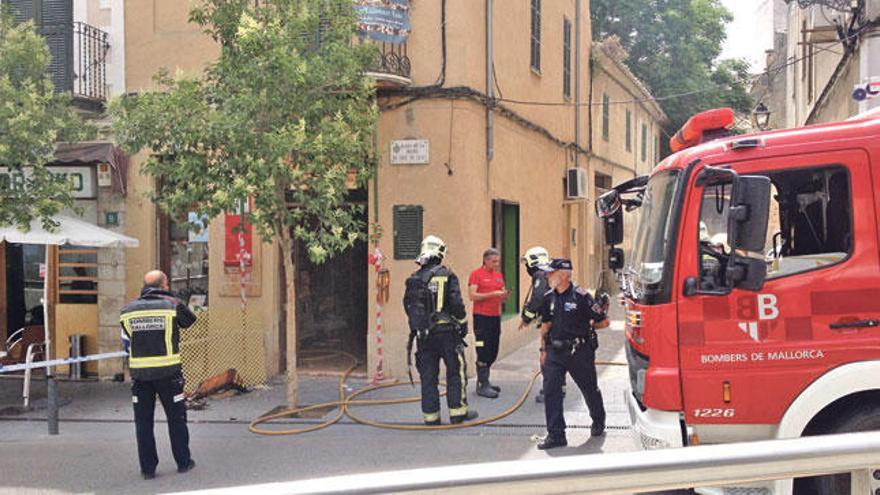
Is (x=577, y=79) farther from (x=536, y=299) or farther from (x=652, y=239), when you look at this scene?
(x=652, y=239)

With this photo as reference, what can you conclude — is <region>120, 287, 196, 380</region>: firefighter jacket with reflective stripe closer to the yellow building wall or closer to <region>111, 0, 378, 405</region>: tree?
<region>111, 0, 378, 405</region>: tree

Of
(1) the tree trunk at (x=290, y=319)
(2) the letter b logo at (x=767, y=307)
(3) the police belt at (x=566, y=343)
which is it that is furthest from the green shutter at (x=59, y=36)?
(2) the letter b logo at (x=767, y=307)

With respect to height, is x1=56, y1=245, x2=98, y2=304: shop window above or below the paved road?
above

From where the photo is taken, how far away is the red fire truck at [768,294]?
436 cm

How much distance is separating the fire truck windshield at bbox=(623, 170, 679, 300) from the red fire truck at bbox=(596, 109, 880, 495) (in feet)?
0.12

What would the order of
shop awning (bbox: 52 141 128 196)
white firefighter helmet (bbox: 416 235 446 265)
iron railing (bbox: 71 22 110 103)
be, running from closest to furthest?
white firefighter helmet (bbox: 416 235 446 265) < shop awning (bbox: 52 141 128 196) < iron railing (bbox: 71 22 110 103)

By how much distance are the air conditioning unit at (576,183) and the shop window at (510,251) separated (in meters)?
3.23

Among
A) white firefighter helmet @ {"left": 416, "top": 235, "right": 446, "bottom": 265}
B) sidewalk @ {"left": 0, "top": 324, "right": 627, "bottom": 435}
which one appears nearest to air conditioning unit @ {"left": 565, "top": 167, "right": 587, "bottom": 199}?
sidewalk @ {"left": 0, "top": 324, "right": 627, "bottom": 435}

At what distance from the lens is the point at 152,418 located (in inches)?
250

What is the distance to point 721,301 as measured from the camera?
4562mm

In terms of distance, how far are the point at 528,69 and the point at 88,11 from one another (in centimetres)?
688

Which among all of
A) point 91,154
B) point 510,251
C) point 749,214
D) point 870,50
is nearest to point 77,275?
point 91,154

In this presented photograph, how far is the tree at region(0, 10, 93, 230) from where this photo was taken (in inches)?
327

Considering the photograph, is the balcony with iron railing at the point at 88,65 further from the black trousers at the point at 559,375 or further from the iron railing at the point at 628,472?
the iron railing at the point at 628,472
